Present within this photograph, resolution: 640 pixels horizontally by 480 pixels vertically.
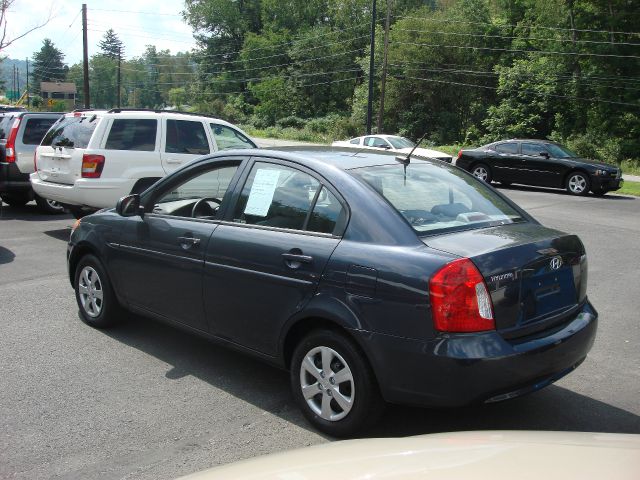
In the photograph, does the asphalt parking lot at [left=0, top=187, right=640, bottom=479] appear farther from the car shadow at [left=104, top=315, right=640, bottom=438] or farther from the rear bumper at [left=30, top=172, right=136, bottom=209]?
the rear bumper at [left=30, top=172, right=136, bottom=209]

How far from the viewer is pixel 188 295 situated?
463 cm

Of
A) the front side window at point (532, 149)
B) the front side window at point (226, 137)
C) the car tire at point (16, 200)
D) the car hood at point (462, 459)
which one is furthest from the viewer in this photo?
the front side window at point (532, 149)

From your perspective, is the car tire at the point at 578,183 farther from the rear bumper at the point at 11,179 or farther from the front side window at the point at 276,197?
the front side window at the point at 276,197

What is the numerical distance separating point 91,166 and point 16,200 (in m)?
4.59

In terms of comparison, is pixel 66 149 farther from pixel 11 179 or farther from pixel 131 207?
pixel 131 207

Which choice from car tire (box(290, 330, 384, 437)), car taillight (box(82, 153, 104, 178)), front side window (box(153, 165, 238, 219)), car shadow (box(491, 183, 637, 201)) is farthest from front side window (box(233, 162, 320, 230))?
car shadow (box(491, 183, 637, 201))

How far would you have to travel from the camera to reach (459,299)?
10.9 ft

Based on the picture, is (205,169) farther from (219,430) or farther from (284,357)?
(219,430)

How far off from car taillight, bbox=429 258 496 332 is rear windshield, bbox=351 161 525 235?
0.41 meters

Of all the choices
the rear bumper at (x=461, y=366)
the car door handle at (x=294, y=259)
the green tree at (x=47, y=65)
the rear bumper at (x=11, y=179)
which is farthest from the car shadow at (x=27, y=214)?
the green tree at (x=47, y=65)

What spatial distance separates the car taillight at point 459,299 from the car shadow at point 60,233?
804 cm

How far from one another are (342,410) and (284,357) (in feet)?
1.84

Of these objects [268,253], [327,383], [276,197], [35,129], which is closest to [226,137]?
[35,129]

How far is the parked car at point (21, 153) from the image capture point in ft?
39.4
